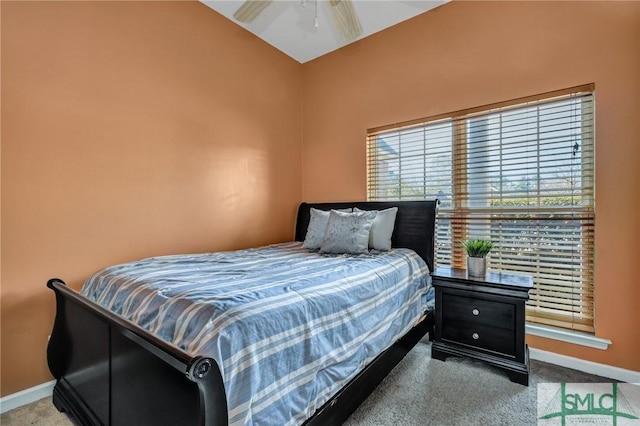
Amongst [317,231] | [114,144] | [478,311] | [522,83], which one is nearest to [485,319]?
Result: [478,311]

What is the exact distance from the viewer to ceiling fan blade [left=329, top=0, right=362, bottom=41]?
1862 millimetres

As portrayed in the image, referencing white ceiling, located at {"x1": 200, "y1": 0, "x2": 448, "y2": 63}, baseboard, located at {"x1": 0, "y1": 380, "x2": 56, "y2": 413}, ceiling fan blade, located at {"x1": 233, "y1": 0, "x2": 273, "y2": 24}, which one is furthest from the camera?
white ceiling, located at {"x1": 200, "y1": 0, "x2": 448, "y2": 63}

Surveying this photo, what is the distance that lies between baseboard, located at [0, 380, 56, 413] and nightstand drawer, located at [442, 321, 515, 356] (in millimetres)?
2600

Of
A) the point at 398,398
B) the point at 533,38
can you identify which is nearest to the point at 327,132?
the point at 533,38

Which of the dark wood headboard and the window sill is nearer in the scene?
the window sill

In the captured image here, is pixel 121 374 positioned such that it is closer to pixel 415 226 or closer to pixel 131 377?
pixel 131 377

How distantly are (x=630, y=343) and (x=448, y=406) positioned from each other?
1309mm

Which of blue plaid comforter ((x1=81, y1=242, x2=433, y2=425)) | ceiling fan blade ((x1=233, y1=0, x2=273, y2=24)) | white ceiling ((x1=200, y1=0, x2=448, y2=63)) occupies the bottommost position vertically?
blue plaid comforter ((x1=81, y1=242, x2=433, y2=425))

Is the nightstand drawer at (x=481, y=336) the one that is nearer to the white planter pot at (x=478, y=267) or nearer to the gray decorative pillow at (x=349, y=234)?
the white planter pot at (x=478, y=267)

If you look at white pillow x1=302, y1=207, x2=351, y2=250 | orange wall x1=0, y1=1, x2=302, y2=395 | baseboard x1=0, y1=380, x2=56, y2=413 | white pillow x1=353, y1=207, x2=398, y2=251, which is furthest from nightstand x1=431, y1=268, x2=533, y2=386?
baseboard x1=0, y1=380, x2=56, y2=413

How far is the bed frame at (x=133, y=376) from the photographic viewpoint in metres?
0.85

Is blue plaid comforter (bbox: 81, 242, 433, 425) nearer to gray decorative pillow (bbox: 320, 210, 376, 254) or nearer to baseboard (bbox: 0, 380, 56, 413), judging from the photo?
gray decorative pillow (bbox: 320, 210, 376, 254)

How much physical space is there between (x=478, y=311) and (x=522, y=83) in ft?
5.68

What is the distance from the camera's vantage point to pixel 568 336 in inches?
83.1
